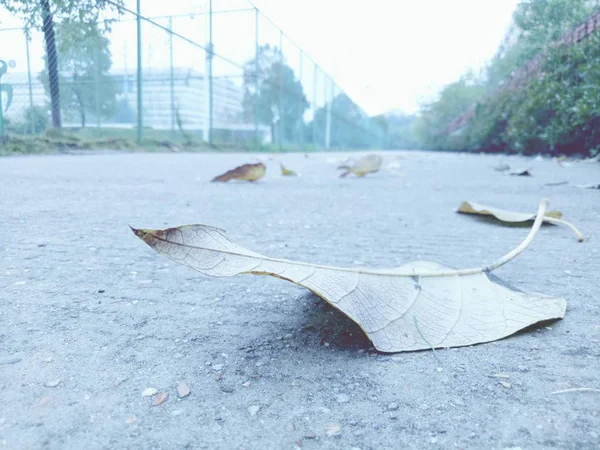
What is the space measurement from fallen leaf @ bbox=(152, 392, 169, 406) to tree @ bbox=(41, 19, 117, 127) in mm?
5962

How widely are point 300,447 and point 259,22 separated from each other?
1167cm

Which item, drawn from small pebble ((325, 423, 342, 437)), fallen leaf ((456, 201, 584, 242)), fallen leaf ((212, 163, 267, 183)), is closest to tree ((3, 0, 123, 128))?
fallen leaf ((212, 163, 267, 183))

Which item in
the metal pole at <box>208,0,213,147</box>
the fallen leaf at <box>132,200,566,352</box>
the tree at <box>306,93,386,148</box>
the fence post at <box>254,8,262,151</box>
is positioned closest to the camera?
the fallen leaf at <box>132,200,566,352</box>

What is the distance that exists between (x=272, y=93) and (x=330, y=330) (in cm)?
1232

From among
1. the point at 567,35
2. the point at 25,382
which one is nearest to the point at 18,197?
the point at 25,382

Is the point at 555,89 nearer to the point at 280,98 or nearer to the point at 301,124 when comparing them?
the point at 280,98

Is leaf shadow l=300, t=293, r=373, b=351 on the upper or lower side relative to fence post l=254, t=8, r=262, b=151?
lower

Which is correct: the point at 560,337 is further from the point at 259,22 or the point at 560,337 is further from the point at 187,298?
the point at 259,22

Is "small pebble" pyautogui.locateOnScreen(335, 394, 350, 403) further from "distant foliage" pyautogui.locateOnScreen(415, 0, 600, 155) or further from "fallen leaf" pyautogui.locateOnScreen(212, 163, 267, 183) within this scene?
"distant foliage" pyautogui.locateOnScreen(415, 0, 600, 155)

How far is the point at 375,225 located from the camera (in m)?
Result: 1.36

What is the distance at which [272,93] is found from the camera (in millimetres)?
12445

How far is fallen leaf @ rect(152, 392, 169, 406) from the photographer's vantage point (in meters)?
0.46

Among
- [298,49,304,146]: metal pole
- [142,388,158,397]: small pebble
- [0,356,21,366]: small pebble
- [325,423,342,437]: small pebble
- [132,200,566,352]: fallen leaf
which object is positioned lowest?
[325,423,342,437]: small pebble

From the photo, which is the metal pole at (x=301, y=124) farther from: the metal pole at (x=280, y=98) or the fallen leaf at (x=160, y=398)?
the fallen leaf at (x=160, y=398)
